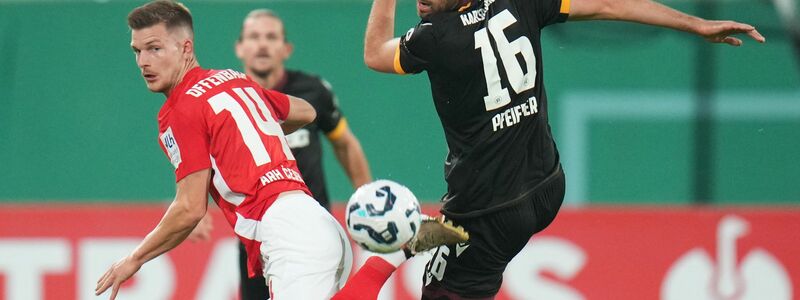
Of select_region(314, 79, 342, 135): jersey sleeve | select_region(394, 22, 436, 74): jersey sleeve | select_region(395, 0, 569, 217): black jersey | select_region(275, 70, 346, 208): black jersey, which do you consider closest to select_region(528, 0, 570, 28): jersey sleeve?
select_region(395, 0, 569, 217): black jersey

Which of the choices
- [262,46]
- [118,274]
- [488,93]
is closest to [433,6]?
[488,93]

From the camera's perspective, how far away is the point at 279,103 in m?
5.49

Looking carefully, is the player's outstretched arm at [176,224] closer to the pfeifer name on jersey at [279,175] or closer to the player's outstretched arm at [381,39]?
the pfeifer name on jersey at [279,175]

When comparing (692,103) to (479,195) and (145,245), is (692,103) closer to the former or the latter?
(479,195)

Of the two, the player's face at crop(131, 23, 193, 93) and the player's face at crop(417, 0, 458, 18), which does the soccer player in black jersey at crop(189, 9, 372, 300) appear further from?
the player's face at crop(417, 0, 458, 18)

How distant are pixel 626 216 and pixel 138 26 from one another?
3.95 m

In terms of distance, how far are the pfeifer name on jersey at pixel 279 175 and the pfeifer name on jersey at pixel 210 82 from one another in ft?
1.34

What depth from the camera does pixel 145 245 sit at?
505 cm

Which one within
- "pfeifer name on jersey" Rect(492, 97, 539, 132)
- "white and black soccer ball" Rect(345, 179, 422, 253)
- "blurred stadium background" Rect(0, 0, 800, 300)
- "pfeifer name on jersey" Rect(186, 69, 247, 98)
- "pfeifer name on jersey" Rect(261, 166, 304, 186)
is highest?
"pfeifer name on jersey" Rect(186, 69, 247, 98)

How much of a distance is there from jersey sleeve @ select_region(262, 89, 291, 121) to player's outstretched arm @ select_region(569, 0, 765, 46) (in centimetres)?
126

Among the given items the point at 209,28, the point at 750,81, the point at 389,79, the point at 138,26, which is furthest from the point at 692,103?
the point at 138,26

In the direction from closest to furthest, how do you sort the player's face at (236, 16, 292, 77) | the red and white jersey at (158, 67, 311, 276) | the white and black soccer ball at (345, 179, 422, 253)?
the white and black soccer ball at (345, 179, 422, 253)
the red and white jersey at (158, 67, 311, 276)
the player's face at (236, 16, 292, 77)

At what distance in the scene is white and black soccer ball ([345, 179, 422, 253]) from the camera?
4.88m

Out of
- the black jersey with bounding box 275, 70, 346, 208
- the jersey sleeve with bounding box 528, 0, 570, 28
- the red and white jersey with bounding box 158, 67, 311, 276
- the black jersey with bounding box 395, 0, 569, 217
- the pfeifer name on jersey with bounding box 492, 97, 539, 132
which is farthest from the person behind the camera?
the black jersey with bounding box 275, 70, 346, 208
